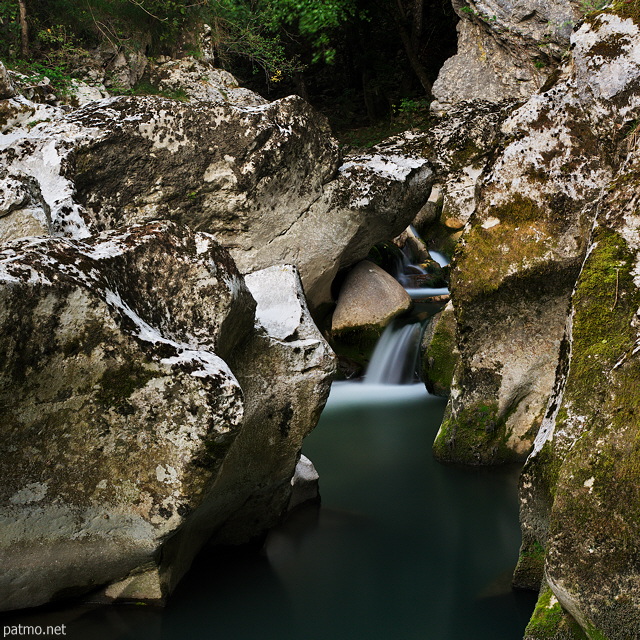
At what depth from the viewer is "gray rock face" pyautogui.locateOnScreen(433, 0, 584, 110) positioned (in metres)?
13.3

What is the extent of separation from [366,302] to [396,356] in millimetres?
1013

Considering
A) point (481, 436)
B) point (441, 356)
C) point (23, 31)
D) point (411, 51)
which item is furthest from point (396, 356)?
point (411, 51)

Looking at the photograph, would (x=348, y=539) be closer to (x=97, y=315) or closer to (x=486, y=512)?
(x=486, y=512)

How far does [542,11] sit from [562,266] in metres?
9.63

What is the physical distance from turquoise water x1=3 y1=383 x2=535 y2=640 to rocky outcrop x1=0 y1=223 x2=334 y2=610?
334 mm

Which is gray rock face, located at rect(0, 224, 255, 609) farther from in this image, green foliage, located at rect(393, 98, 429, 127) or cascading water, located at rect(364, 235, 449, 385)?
green foliage, located at rect(393, 98, 429, 127)

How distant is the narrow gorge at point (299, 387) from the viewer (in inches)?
126

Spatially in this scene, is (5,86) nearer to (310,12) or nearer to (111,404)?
(111,404)

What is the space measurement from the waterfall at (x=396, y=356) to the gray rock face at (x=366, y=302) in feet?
0.83

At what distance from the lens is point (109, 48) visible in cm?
1341

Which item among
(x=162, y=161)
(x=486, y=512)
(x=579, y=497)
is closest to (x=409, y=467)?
(x=486, y=512)

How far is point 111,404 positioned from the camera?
3357mm

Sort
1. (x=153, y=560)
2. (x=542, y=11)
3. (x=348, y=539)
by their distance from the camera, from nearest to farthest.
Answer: (x=153, y=560), (x=348, y=539), (x=542, y=11)

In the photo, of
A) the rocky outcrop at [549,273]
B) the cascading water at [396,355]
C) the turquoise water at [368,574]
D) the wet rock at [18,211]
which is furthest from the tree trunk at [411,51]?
the wet rock at [18,211]
